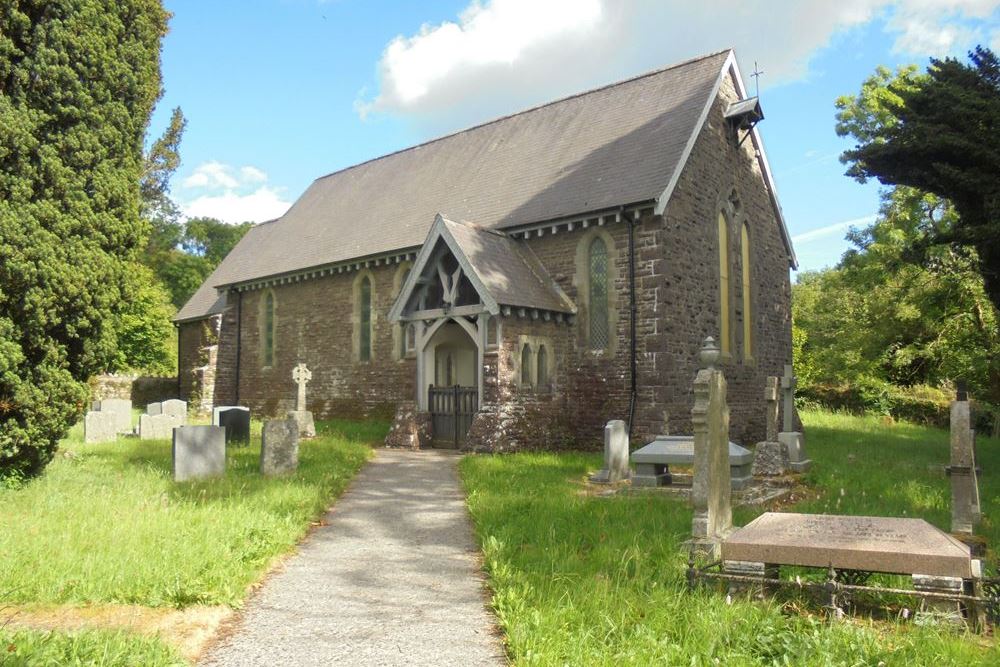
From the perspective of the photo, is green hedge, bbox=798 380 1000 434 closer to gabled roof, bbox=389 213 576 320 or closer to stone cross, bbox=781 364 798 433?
stone cross, bbox=781 364 798 433

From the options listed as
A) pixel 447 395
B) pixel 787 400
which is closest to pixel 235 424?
pixel 447 395

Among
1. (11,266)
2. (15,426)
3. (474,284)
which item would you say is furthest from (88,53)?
(474,284)

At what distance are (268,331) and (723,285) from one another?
53.4ft

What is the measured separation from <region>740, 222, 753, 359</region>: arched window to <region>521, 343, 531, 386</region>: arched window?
705 cm

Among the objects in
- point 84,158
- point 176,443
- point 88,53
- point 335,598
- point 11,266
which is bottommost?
point 335,598

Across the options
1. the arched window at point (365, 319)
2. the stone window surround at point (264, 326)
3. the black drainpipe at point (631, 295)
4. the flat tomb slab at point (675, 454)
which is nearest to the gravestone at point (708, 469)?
the flat tomb slab at point (675, 454)

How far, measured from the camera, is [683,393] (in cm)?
1730

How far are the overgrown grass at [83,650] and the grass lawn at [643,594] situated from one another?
2292 mm

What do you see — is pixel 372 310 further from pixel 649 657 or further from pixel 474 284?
pixel 649 657

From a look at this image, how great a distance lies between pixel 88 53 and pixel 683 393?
13324 millimetres

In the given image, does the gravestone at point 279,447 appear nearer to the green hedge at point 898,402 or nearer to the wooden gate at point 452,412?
the wooden gate at point 452,412

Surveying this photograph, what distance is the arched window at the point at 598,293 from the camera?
18.0m

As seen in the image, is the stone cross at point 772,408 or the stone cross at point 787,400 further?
the stone cross at point 787,400

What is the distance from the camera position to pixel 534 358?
1758cm
